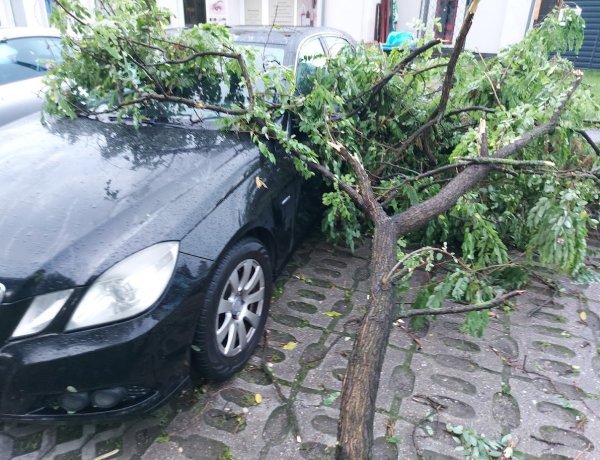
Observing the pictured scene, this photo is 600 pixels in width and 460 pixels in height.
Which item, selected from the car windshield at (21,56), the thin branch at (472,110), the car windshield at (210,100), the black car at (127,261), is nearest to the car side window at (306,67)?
the car windshield at (210,100)

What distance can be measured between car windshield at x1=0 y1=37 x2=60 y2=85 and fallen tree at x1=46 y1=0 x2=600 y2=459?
261cm

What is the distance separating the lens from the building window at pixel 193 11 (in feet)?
44.4

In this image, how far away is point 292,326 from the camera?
3.00 meters

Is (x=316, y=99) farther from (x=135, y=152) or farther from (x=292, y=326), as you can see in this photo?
(x=292, y=326)

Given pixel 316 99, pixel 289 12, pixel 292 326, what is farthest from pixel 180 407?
pixel 289 12

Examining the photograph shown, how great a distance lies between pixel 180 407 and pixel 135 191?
1.04 metres

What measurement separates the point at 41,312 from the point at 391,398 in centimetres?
163

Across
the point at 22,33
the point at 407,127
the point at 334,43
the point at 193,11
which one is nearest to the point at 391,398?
the point at 407,127

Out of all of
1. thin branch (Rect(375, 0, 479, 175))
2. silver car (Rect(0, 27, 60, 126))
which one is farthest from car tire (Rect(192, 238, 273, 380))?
silver car (Rect(0, 27, 60, 126))

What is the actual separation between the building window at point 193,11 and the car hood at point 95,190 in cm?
1183

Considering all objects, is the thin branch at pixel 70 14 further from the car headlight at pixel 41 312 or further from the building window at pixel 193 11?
the building window at pixel 193 11

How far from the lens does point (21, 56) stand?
17.4ft

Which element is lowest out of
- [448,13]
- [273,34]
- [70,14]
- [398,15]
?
[398,15]

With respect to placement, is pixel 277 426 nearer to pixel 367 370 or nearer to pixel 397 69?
pixel 367 370
